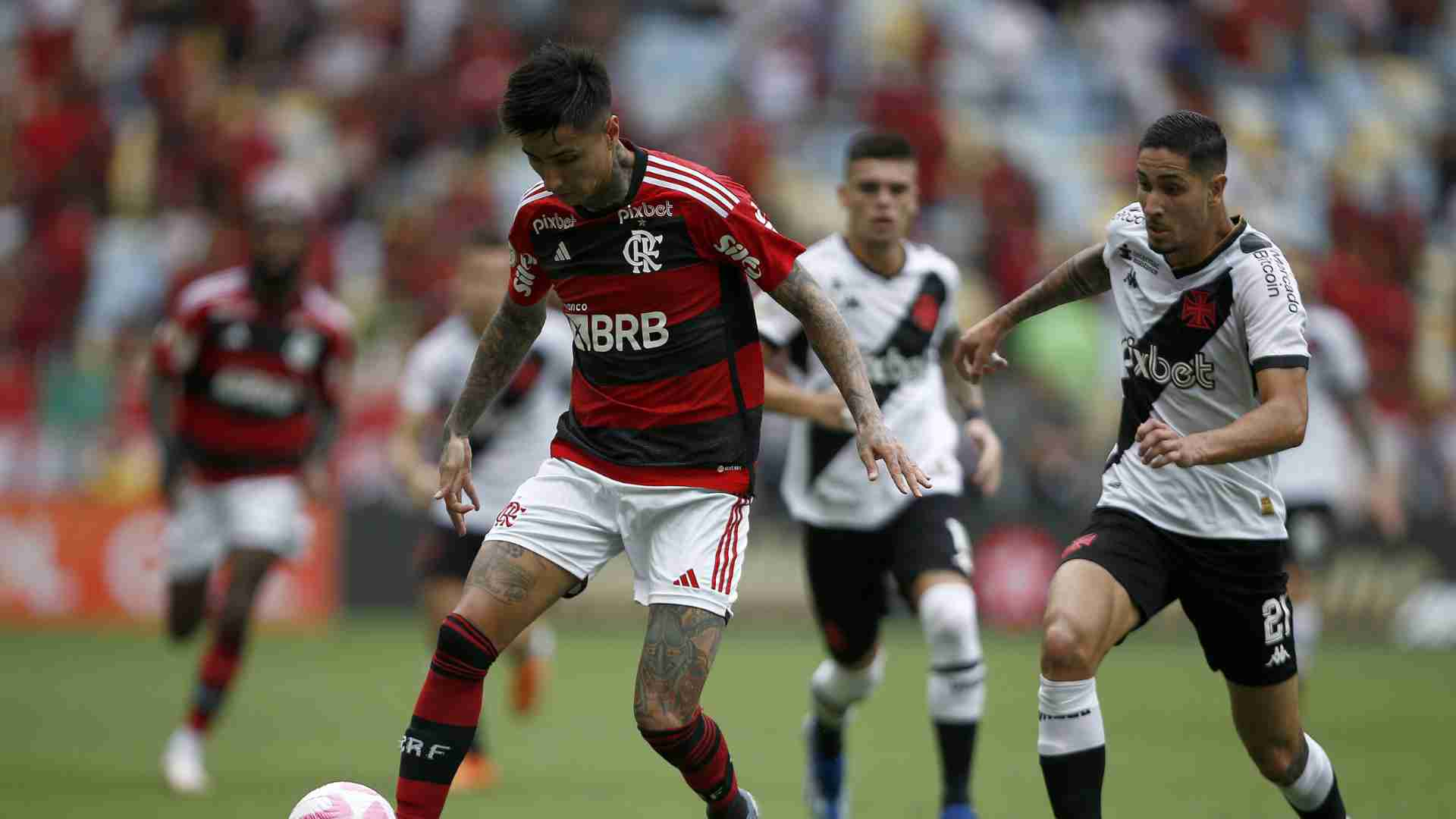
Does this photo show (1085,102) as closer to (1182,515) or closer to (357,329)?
(357,329)

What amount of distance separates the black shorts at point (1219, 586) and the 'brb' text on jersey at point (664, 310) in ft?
4.22

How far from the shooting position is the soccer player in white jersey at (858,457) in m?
8.09

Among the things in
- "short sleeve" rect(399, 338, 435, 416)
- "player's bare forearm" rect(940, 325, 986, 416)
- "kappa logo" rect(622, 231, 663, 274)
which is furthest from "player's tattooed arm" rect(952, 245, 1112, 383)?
"short sleeve" rect(399, 338, 435, 416)

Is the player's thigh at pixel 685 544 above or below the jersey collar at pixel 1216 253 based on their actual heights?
below

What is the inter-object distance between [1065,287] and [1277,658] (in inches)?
58.1

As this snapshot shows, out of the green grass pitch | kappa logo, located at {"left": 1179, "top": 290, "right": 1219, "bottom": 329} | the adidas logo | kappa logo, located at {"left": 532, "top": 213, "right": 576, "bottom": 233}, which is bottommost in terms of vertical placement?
the green grass pitch

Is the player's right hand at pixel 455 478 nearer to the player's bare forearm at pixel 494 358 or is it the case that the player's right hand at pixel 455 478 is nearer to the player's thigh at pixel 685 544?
the player's bare forearm at pixel 494 358

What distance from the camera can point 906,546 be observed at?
7980 mm

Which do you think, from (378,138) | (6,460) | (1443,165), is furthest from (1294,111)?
(6,460)

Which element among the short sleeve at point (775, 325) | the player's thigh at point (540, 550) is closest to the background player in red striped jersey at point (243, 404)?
the short sleeve at point (775, 325)

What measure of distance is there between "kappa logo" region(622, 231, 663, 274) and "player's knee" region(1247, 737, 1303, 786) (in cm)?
257

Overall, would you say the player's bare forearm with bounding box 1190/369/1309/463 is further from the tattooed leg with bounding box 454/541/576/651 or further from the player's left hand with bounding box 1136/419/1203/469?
the tattooed leg with bounding box 454/541/576/651

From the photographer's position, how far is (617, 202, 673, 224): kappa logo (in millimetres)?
5988

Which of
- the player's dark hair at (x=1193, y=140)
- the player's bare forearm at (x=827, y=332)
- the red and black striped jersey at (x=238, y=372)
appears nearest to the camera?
the player's dark hair at (x=1193, y=140)
